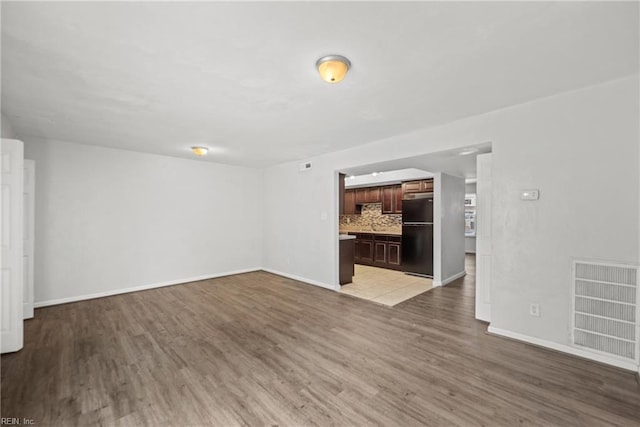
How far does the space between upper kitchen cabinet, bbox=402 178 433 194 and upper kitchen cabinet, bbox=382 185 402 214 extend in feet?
1.37

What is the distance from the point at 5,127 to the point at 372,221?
752 centimetres

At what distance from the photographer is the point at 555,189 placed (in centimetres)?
277

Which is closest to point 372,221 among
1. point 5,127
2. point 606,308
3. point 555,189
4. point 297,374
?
point 555,189

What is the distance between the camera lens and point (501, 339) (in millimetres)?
3010

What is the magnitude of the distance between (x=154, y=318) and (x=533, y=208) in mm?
4960

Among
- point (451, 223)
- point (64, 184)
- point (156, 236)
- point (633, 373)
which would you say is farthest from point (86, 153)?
point (633, 373)

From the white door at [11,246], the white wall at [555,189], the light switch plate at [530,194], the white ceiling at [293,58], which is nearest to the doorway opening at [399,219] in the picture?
the white wall at [555,189]

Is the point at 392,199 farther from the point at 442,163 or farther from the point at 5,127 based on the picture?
the point at 5,127

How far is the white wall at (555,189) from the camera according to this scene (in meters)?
2.43

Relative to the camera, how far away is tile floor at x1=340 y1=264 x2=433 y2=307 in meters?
4.59

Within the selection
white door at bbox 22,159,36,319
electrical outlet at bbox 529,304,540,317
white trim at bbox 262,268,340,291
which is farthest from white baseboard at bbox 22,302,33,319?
electrical outlet at bbox 529,304,540,317

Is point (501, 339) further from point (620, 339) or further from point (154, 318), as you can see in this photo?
point (154, 318)

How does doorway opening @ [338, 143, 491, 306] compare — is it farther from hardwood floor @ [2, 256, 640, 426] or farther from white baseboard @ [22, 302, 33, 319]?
white baseboard @ [22, 302, 33, 319]

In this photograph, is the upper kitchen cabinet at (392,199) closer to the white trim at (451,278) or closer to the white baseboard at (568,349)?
the white trim at (451,278)
